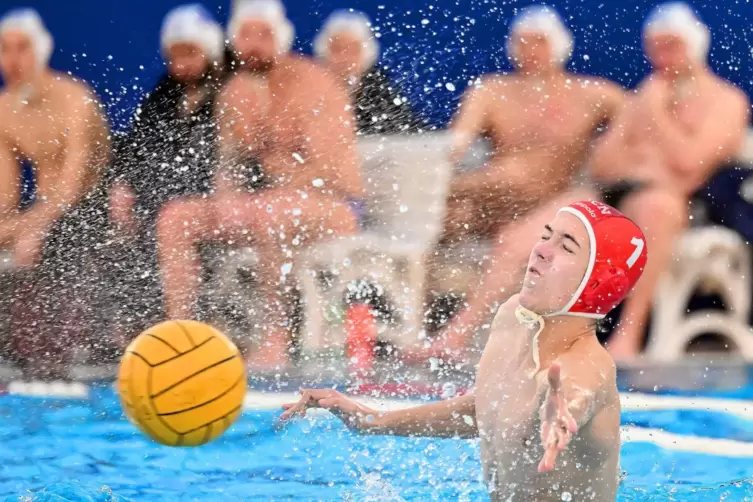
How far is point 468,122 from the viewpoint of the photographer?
18.0 feet

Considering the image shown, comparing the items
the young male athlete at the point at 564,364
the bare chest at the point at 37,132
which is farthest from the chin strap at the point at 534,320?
the bare chest at the point at 37,132

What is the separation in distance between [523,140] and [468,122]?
306 millimetres

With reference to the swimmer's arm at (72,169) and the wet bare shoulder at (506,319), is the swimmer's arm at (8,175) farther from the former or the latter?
the wet bare shoulder at (506,319)

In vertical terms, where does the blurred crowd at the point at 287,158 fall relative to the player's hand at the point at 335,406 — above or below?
above

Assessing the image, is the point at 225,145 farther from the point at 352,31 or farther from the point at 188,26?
the point at 352,31

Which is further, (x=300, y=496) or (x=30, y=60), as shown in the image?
(x=30, y=60)

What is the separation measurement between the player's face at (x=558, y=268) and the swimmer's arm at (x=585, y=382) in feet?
0.45

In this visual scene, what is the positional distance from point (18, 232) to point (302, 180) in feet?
4.78

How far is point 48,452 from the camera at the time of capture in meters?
4.20

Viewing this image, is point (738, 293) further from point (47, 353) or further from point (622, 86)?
point (47, 353)

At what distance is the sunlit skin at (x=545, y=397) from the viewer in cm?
239

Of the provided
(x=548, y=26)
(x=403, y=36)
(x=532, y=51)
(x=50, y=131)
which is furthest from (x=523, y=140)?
(x=50, y=131)

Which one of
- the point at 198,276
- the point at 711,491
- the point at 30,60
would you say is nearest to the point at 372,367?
the point at 198,276

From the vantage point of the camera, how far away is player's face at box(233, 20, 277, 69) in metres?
5.45
